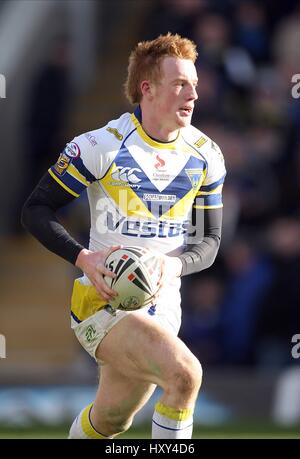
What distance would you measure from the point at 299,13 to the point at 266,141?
2521 mm

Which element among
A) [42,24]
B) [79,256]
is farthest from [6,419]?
[42,24]

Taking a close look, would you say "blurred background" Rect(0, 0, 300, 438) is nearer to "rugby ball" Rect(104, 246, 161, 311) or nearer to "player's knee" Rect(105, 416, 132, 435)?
"player's knee" Rect(105, 416, 132, 435)

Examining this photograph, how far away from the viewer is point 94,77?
17484 mm

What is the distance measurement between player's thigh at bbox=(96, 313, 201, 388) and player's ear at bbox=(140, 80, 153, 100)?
138cm

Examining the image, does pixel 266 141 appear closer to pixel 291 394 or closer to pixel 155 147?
pixel 291 394

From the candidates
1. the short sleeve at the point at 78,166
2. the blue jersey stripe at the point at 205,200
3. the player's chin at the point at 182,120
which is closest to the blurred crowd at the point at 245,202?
the blue jersey stripe at the point at 205,200

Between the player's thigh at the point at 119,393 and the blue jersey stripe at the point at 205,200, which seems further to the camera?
the blue jersey stripe at the point at 205,200

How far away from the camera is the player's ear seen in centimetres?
764

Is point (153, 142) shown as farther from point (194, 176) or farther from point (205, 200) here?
point (205, 200)

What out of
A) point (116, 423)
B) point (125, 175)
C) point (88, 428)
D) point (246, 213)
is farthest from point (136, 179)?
point (246, 213)

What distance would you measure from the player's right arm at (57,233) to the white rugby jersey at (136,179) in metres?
0.08

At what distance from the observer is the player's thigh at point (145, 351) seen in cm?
704

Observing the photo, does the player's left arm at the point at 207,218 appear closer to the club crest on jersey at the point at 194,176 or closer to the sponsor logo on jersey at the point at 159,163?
the club crest on jersey at the point at 194,176

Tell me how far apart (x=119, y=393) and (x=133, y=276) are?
91 cm
